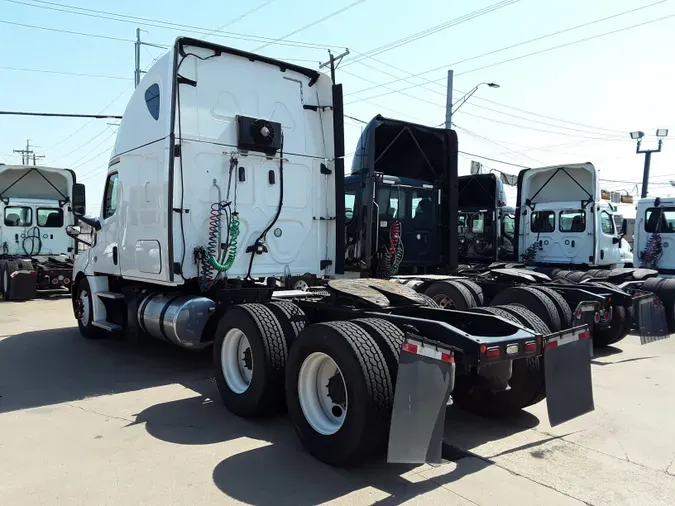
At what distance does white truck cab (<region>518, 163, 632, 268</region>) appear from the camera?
12.8 m

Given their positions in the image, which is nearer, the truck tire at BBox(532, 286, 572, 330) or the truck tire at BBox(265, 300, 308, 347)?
the truck tire at BBox(265, 300, 308, 347)

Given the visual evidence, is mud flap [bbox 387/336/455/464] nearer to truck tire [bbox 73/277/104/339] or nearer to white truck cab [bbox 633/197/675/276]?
truck tire [bbox 73/277/104/339]

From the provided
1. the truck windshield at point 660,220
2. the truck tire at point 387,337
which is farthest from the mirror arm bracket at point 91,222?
the truck windshield at point 660,220


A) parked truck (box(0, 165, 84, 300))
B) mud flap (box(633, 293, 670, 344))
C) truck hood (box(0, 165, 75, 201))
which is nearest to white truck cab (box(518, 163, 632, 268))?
mud flap (box(633, 293, 670, 344))

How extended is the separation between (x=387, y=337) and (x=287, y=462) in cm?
120

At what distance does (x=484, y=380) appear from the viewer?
14.8ft

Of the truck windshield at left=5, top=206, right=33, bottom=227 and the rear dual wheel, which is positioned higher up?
the truck windshield at left=5, top=206, right=33, bottom=227

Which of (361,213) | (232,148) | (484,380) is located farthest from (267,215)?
(484,380)

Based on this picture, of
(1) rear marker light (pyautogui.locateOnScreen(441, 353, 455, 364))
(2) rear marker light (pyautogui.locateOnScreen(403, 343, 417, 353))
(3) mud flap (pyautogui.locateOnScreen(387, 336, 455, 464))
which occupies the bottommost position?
(3) mud flap (pyautogui.locateOnScreen(387, 336, 455, 464))

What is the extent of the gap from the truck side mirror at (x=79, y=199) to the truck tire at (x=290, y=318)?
4436 millimetres

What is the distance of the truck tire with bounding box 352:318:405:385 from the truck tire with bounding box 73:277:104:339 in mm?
5856

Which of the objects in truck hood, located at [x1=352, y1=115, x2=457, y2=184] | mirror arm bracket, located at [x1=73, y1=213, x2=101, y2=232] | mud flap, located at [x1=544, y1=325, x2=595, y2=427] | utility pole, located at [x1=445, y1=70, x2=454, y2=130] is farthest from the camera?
utility pole, located at [x1=445, y1=70, x2=454, y2=130]

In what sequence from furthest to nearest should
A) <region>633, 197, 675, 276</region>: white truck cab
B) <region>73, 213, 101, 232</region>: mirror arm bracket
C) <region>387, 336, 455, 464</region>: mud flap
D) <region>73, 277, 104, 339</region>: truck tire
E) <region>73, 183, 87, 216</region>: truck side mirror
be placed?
1. <region>633, 197, 675, 276</region>: white truck cab
2. <region>73, 277, 104, 339</region>: truck tire
3. <region>73, 213, 101, 232</region>: mirror arm bracket
4. <region>73, 183, 87, 216</region>: truck side mirror
5. <region>387, 336, 455, 464</region>: mud flap

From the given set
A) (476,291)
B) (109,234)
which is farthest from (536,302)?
(109,234)
